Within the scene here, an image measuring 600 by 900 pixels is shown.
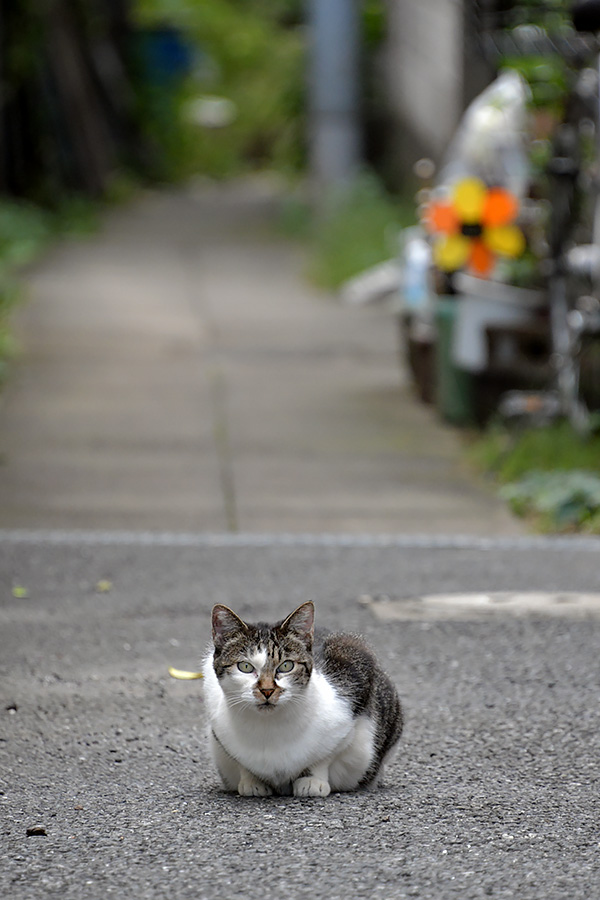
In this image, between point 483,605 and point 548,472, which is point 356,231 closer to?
point 548,472

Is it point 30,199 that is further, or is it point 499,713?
point 30,199

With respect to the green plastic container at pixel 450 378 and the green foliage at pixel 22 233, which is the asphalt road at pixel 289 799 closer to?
the green plastic container at pixel 450 378

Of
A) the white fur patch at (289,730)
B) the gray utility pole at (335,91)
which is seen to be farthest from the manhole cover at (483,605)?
the gray utility pole at (335,91)

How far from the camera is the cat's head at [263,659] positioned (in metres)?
3.41

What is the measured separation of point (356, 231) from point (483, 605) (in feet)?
34.4

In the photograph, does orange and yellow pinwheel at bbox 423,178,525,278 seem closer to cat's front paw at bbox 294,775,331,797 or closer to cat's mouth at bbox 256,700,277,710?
cat's front paw at bbox 294,775,331,797

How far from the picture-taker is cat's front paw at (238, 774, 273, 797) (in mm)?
3670

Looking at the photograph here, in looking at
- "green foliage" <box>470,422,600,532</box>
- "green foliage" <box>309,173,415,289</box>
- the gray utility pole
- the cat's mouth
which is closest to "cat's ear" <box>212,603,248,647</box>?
the cat's mouth

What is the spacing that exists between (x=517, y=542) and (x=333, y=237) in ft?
31.7

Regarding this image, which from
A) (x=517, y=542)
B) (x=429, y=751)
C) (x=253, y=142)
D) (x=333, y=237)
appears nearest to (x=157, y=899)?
(x=429, y=751)

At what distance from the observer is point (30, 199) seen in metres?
19.3

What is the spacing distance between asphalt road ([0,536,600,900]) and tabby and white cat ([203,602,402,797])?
75 mm

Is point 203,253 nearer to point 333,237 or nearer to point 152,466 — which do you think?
point 333,237

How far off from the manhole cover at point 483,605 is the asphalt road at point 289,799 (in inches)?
1.5
